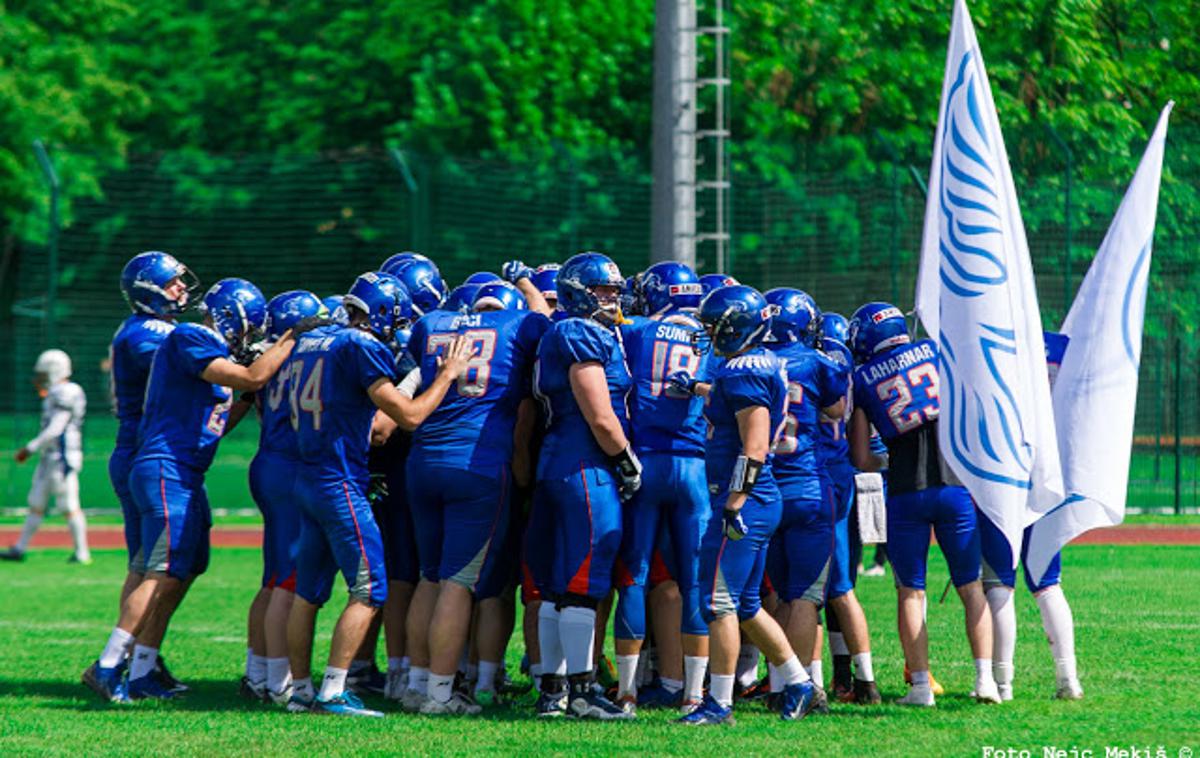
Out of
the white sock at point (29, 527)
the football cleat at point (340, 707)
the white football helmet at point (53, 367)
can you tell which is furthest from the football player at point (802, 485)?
the white sock at point (29, 527)

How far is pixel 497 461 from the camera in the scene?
8914mm

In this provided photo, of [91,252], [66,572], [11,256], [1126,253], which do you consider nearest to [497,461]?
[1126,253]

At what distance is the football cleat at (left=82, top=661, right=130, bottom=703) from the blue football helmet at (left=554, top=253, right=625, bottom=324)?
3126 millimetres

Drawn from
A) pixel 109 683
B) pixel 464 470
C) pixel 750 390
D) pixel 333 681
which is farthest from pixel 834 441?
pixel 109 683

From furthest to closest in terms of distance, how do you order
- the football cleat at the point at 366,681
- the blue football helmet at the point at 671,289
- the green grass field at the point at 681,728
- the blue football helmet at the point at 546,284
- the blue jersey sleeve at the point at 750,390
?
the blue football helmet at the point at 546,284 < the football cleat at the point at 366,681 < the blue football helmet at the point at 671,289 < the blue jersey sleeve at the point at 750,390 < the green grass field at the point at 681,728

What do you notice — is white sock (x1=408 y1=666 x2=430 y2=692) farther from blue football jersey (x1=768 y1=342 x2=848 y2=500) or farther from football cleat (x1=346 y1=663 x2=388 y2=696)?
blue football jersey (x1=768 y1=342 x2=848 y2=500)

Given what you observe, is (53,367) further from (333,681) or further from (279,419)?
(333,681)

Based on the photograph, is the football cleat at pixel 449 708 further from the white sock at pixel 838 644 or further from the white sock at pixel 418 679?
the white sock at pixel 838 644

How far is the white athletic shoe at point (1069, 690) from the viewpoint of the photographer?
8984mm

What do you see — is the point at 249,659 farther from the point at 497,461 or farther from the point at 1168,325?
the point at 1168,325

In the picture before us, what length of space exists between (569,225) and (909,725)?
12.5 meters

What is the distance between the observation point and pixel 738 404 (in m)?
8.40

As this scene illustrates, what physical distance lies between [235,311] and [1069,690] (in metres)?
4.84

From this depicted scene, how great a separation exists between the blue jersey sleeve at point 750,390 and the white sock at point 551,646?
1.45 meters
